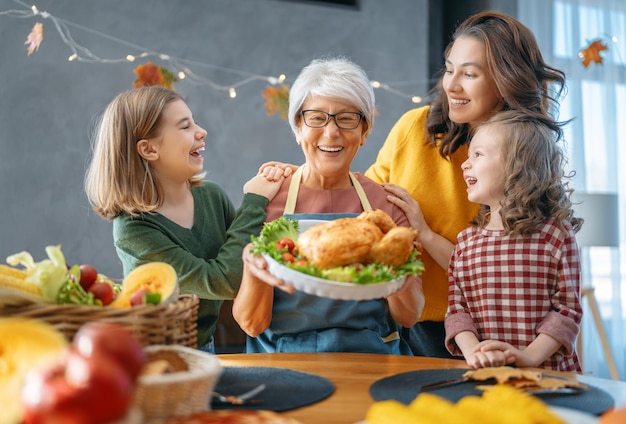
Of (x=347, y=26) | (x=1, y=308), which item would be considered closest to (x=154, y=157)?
(x=1, y=308)

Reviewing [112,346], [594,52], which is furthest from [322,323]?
[594,52]

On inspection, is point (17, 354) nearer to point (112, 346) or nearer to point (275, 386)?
point (112, 346)

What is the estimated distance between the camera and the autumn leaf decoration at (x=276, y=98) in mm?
5664

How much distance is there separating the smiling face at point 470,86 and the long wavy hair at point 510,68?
24mm

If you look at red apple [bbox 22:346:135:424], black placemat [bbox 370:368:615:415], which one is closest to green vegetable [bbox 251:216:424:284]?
black placemat [bbox 370:368:615:415]

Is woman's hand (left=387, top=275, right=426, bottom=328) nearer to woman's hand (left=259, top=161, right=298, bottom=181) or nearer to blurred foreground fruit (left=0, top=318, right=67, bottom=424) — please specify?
woman's hand (left=259, top=161, right=298, bottom=181)

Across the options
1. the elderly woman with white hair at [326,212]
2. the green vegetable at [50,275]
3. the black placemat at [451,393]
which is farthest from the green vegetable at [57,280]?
the elderly woman with white hair at [326,212]

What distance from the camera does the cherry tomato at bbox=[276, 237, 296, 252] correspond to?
1800 millimetres

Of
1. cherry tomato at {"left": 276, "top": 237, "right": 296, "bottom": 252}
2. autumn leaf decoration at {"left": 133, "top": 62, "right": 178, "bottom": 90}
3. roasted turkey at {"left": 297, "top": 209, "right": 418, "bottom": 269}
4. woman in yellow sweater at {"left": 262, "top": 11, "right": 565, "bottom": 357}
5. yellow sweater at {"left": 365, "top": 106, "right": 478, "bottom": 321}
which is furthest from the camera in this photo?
autumn leaf decoration at {"left": 133, "top": 62, "right": 178, "bottom": 90}

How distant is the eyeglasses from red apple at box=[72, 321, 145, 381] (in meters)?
1.42

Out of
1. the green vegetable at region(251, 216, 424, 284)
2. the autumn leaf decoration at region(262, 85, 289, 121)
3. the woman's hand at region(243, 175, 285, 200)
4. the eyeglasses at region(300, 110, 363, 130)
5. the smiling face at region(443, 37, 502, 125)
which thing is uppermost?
the autumn leaf decoration at region(262, 85, 289, 121)

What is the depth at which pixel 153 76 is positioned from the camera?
5.21 metres

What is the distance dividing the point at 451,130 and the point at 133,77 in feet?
11.3

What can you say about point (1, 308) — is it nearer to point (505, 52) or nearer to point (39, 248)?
point (505, 52)
